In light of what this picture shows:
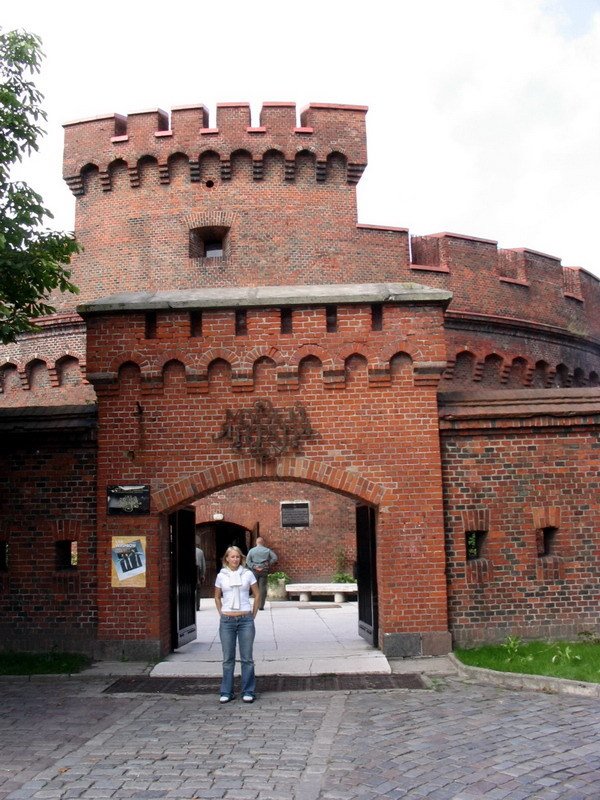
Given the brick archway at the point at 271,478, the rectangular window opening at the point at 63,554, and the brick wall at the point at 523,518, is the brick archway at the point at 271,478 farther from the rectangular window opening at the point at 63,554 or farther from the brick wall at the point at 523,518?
the rectangular window opening at the point at 63,554

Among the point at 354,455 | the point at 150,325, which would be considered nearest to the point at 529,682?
the point at 354,455

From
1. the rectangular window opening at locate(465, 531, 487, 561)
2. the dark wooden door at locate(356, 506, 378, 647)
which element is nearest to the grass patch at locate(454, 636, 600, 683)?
the rectangular window opening at locate(465, 531, 487, 561)

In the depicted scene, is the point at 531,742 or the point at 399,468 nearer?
the point at 531,742

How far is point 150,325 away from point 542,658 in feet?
21.7

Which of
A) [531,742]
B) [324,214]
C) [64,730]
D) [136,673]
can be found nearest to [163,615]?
[136,673]

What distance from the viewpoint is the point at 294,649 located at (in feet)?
38.4

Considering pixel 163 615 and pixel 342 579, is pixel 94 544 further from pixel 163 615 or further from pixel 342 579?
pixel 342 579

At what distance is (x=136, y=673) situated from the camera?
986cm

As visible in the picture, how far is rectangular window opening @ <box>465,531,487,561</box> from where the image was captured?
35.3 feet

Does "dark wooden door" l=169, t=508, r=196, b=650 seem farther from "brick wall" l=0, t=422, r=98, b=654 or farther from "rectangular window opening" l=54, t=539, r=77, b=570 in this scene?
"rectangular window opening" l=54, t=539, r=77, b=570

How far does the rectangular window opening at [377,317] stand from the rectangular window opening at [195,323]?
2386 millimetres

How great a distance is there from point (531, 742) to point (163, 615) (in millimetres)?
5670

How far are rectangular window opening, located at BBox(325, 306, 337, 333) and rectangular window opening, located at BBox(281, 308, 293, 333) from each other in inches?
20.0

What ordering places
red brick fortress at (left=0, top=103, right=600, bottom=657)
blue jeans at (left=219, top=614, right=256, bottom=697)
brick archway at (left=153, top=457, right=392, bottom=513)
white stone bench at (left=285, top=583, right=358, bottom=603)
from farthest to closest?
white stone bench at (left=285, top=583, right=358, bottom=603), brick archway at (left=153, top=457, right=392, bottom=513), red brick fortress at (left=0, top=103, right=600, bottom=657), blue jeans at (left=219, top=614, right=256, bottom=697)
